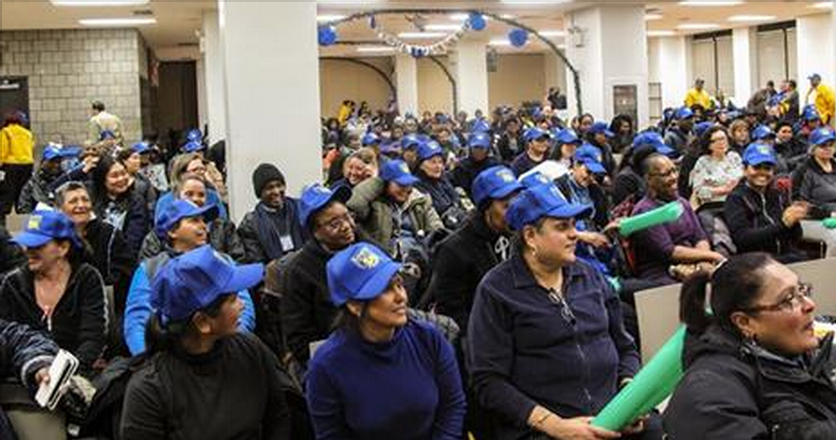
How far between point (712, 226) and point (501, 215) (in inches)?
92.4

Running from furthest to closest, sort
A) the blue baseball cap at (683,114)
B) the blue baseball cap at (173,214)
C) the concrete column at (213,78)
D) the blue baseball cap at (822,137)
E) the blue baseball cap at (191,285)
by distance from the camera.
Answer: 1. the concrete column at (213,78)
2. the blue baseball cap at (683,114)
3. the blue baseball cap at (822,137)
4. the blue baseball cap at (173,214)
5. the blue baseball cap at (191,285)

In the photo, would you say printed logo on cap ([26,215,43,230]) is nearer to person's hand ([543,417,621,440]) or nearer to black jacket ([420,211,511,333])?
black jacket ([420,211,511,333])

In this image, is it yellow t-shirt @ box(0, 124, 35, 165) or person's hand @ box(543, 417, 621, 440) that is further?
yellow t-shirt @ box(0, 124, 35, 165)

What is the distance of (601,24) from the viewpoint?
15055 millimetres

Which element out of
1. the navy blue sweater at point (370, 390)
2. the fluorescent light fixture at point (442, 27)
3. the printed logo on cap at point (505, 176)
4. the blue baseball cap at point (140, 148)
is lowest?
the navy blue sweater at point (370, 390)

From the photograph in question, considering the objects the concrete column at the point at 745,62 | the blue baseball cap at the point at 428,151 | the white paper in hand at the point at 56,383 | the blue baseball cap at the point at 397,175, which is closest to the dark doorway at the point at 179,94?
the concrete column at the point at 745,62

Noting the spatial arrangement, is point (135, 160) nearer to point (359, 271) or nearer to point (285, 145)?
point (285, 145)

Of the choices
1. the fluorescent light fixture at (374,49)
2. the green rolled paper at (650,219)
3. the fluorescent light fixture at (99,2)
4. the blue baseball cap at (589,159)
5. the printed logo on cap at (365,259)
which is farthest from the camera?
the fluorescent light fixture at (374,49)

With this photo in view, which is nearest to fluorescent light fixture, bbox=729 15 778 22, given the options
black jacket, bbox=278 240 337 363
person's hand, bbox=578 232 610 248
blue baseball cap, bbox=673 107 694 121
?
blue baseball cap, bbox=673 107 694 121

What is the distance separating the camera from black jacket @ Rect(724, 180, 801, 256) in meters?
6.00

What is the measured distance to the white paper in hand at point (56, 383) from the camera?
10.8 feet

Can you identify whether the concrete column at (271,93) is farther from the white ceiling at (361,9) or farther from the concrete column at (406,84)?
the concrete column at (406,84)

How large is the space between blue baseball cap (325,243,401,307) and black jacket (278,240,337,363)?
1.06 m

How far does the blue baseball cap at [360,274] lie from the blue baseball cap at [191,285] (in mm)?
280
